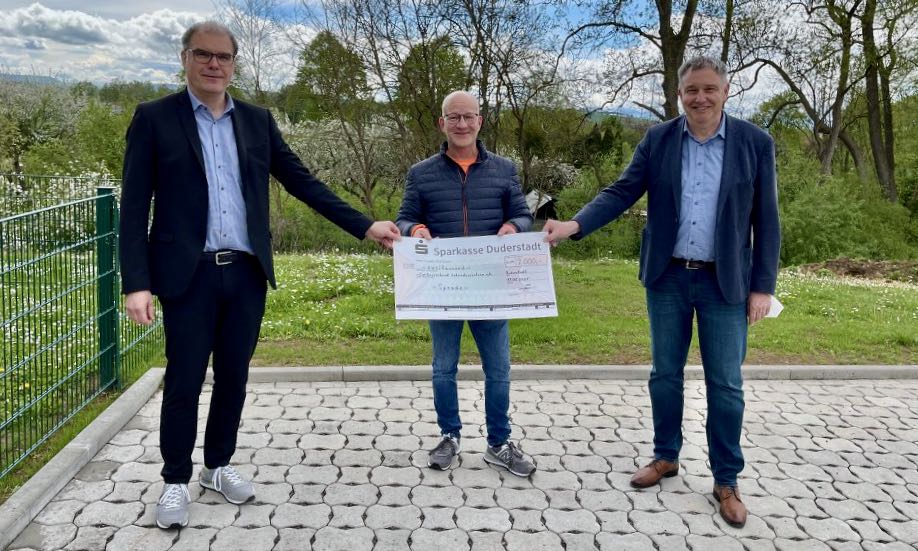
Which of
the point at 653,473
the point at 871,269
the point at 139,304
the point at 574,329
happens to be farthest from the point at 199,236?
the point at 871,269

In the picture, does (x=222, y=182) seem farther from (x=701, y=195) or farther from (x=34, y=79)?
(x=34, y=79)

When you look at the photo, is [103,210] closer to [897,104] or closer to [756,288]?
[756,288]

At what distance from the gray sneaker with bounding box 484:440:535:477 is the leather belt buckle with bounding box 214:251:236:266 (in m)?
1.91

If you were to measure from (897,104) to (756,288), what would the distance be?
32185mm

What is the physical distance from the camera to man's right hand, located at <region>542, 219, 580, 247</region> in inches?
164

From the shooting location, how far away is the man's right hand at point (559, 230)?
4172 mm

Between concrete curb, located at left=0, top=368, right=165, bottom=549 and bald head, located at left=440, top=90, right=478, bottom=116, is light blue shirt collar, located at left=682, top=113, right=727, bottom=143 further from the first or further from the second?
concrete curb, located at left=0, top=368, right=165, bottom=549

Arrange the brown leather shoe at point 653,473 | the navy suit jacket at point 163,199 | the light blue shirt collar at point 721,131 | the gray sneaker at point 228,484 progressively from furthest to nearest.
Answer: the brown leather shoe at point 653,473, the gray sneaker at point 228,484, the light blue shirt collar at point 721,131, the navy suit jacket at point 163,199

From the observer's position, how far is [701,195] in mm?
3848

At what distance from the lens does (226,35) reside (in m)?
3.52

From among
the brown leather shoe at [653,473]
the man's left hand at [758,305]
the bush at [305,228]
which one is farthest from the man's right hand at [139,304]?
the bush at [305,228]

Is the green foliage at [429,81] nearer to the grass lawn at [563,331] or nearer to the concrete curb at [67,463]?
the grass lawn at [563,331]

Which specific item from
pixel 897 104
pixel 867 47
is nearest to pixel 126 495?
pixel 867 47

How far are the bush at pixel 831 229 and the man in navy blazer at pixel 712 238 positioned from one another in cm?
2059
